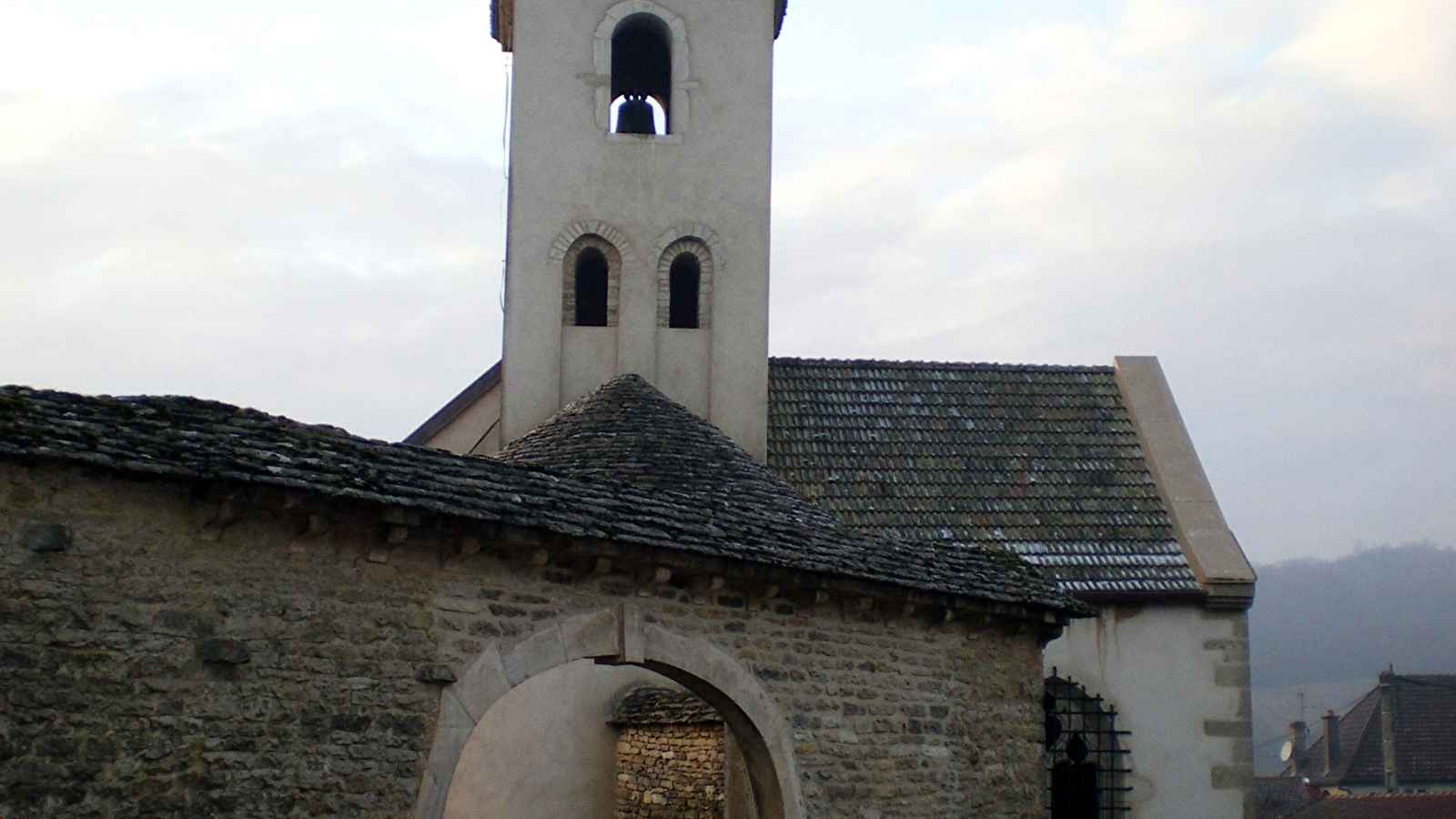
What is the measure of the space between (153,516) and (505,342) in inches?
401

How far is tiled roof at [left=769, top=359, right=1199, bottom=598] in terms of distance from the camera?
1656 cm

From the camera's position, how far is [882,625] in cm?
1066

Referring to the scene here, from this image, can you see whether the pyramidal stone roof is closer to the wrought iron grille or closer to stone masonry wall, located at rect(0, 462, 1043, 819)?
stone masonry wall, located at rect(0, 462, 1043, 819)

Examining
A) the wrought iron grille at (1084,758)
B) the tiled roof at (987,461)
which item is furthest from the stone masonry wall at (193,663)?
the wrought iron grille at (1084,758)

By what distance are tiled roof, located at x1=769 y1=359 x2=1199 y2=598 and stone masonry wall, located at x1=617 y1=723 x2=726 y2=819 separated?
8.89ft

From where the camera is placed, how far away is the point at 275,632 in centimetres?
798

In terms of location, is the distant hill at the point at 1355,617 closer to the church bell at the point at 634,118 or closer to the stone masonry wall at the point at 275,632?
the church bell at the point at 634,118

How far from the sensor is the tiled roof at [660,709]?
571 inches

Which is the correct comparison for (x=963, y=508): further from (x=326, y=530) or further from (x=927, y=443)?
(x=326, y=530)

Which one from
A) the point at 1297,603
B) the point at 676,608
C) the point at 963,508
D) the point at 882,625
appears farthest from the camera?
the point at 1297,603

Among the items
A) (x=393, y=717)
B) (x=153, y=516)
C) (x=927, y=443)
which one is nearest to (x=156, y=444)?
(x=153, y=516)

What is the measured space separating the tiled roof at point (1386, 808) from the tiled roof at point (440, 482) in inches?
936

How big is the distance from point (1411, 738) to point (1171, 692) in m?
30.2

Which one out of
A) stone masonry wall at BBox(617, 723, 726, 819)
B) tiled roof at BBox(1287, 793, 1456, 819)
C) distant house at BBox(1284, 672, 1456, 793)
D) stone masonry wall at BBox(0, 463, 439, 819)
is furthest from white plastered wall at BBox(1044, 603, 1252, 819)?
distant house at BBox(1284, 672, 1456, 793)
